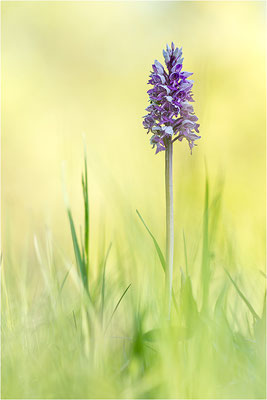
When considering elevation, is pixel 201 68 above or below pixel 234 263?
above

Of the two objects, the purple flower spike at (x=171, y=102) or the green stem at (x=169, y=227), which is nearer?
the green stem at (x=169, y=227)

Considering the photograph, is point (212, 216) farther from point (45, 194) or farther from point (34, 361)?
point (45, 194)

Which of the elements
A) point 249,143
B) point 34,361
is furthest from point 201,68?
point 249,143

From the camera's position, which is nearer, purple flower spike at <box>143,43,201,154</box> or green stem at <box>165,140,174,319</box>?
green stem at <box>165,140,174,319</box>

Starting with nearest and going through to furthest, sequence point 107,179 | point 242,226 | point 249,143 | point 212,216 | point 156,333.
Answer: point 156,333 → point 212,216 → point 107,179 → point 242,226 → point 249,143

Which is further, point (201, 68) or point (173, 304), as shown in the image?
point (201, 68)

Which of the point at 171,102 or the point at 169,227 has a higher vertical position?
the point at 171,102

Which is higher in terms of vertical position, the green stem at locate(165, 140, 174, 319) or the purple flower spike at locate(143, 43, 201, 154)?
the purple flower spike at locate(143, 43, 201, 154)

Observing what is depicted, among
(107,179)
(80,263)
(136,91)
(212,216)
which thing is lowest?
(80,263)
